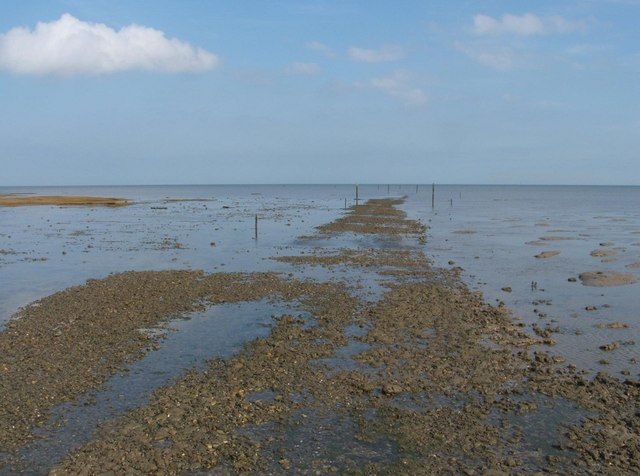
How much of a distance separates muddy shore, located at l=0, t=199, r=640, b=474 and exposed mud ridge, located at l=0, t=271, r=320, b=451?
78 mm

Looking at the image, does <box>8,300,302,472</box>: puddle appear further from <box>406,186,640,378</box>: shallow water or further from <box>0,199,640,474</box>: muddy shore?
<box>406,186,640,378</box>: shallow water

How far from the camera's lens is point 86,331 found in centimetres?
1777

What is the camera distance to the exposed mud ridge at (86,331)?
12.5 meters

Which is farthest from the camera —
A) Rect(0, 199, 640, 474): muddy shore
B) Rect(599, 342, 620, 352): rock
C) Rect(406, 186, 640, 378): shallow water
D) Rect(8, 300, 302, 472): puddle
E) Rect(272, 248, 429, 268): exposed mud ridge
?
Rect(272, 248, 429, 268): exposed mud ridge

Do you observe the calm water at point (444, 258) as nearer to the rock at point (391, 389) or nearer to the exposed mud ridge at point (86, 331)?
the exposed mud ridge at point (86, 331)

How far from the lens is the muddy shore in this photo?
10180 millimetres

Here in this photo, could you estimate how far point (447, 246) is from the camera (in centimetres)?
4294

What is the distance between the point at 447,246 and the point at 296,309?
2447 cm

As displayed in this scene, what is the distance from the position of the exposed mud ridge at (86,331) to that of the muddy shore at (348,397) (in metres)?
0.08

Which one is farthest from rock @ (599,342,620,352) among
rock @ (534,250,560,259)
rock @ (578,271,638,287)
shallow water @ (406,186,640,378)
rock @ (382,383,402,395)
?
rock @ (534,250,560,259)

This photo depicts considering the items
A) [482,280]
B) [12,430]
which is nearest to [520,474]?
[12,430]

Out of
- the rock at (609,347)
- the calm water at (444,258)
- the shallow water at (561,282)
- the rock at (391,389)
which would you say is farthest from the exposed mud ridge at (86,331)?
the rock at (609,347)

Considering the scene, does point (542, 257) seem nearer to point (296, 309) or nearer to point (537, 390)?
point (296, 309)

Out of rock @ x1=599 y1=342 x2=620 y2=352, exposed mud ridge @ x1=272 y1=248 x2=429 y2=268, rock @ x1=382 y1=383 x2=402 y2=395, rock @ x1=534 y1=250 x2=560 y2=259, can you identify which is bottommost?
rock @ x1=599 y1=342 x2=620 y2=352
